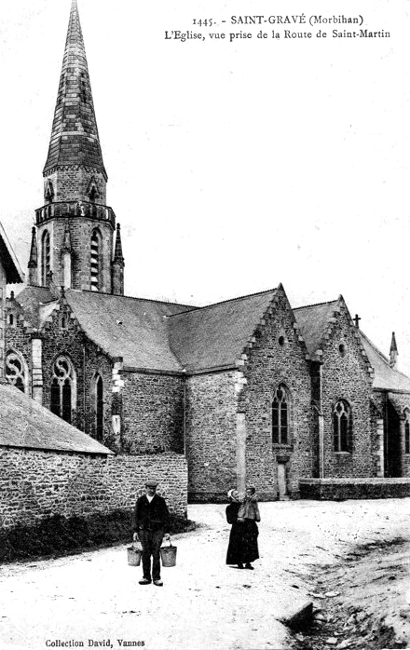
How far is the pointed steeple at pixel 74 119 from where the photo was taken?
5634 cm

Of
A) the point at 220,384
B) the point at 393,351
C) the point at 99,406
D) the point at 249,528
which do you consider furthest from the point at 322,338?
the point at 249,528

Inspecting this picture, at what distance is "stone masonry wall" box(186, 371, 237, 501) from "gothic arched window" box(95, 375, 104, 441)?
12.2 ft

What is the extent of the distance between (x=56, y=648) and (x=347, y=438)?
3033cm

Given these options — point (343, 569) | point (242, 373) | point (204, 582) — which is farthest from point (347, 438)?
point (204, 582)

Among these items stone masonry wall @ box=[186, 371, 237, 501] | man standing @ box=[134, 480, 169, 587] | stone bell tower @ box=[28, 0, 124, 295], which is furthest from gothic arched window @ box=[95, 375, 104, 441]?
man standing @ box=[134, 480, 169, 587]

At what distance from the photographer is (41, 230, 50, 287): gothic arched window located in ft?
185

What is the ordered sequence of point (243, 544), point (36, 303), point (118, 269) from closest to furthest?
point (243, 544) → point (36, 303) → point (118, 269)

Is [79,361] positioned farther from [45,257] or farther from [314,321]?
[45,257]

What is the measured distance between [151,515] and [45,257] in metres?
44.4

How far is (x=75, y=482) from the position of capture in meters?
21.0

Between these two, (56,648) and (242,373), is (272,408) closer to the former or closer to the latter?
(242,373)

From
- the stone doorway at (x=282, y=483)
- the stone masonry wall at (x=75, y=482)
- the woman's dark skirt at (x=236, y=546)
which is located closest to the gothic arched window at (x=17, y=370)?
the stone doorway at (x=282, y=483)

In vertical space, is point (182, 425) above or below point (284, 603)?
above

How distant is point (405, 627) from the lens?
38.8 feet
